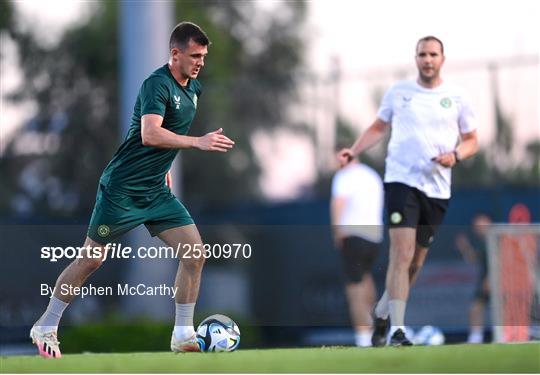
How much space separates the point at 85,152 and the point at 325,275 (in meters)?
9.31

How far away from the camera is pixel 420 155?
37.1 ft

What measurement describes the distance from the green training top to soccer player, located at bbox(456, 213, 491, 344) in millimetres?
7978

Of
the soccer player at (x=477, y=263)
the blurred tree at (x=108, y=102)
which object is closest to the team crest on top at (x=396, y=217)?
the soccer player at (x=477, y=263)

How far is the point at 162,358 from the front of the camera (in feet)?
32.4

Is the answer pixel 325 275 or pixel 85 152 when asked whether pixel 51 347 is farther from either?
pixel 85 152

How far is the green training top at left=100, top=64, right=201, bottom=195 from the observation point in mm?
9883

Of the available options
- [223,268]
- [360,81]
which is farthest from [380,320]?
[360,81]

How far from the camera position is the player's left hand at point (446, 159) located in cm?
1117

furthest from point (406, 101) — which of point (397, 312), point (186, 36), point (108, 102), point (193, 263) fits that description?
point (108, 102)

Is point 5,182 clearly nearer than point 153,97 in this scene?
No

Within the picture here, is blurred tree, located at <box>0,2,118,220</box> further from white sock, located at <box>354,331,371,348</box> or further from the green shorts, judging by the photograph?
the green shorts

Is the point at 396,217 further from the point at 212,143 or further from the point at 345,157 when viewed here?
the point at 212,143

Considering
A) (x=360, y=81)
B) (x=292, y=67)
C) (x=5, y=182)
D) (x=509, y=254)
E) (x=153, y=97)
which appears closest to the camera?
(x=153, y=97)

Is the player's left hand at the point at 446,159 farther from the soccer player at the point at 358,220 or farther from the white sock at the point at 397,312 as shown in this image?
the soccer player at the point at 358,220
